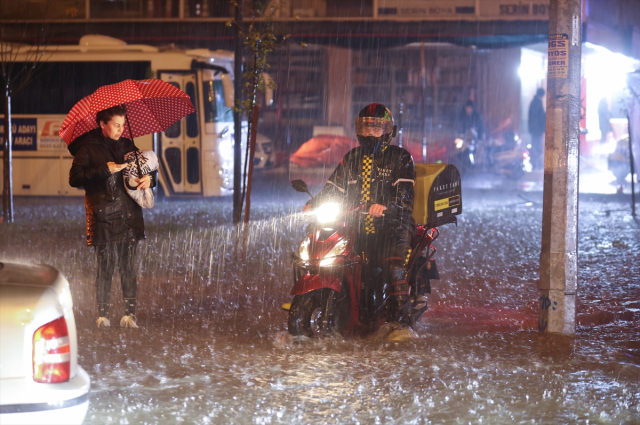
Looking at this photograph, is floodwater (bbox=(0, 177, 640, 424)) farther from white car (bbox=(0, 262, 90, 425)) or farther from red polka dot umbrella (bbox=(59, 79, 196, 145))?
red polka dot umbrella (bbox=(59, 79, 196, 145))

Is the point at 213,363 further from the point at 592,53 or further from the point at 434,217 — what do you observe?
the point at 592,53

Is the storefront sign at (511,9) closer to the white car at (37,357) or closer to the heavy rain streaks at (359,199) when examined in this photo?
the heavy rain streaks at (359,199)

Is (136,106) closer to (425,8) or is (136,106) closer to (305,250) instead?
(305,250)

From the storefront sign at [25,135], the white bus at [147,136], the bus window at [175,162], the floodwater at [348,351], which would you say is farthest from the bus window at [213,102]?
the floodwater at [348,351]

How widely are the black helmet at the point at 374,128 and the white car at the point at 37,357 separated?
341cm

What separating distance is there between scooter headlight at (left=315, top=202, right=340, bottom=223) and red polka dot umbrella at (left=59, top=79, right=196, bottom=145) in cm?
176

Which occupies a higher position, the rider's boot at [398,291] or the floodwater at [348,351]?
the rider's boot at [398,291]

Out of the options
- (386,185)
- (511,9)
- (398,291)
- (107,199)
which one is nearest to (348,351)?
(398,291)

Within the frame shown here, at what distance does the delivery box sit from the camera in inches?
268

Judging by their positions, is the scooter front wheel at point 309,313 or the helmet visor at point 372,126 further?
the helmet visor at point 372,126

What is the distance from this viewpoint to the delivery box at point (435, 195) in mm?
6797

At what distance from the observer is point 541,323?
6.99 m

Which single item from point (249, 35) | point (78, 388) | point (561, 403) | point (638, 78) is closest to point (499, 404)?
point (561, 403)

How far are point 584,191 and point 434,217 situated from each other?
17.9 metres
